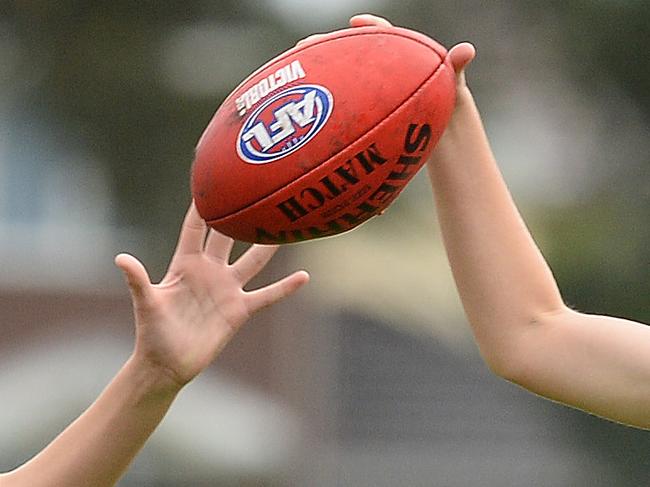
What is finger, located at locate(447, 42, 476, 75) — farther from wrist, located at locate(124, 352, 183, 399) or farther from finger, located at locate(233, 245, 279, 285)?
wrist, located at locate(124, 352, 183, 399)

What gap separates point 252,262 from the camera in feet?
9.65

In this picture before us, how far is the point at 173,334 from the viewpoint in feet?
8.96

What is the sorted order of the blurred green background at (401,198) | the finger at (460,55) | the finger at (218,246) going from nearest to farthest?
the finger at (460,55) → the finger at (218,246) → the blurred green background at (401,198)

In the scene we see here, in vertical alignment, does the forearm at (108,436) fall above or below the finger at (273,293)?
below

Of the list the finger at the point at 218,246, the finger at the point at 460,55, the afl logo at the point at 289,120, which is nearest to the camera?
the afl logo at the point at 289,120

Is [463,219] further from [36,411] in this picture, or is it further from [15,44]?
[15,44]

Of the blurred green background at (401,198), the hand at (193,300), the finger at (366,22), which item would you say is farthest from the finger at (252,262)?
the blurred green background at (401,198)

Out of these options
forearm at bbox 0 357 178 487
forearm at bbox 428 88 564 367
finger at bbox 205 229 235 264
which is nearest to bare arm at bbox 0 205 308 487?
forearm at bbox 0 357 178 487

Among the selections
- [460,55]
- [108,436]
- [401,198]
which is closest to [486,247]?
[460,55]

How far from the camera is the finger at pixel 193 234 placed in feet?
9.38

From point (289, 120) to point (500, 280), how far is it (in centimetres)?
44

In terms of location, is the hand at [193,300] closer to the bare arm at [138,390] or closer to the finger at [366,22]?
the bare arm at [138,390]

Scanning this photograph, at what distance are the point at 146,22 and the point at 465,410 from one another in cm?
386

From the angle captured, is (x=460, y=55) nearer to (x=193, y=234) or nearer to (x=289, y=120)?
(x=289, y=120)
